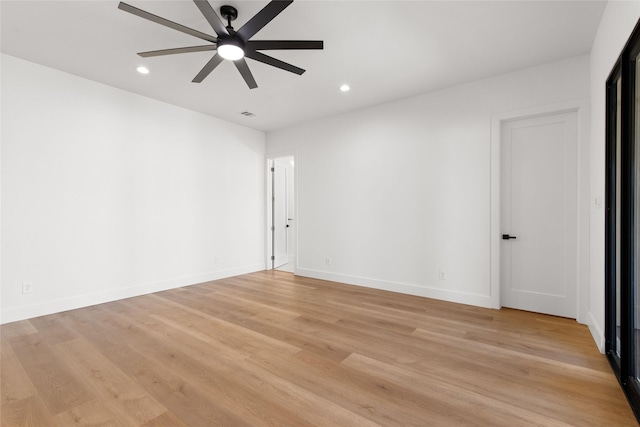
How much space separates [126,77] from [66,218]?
1907mm

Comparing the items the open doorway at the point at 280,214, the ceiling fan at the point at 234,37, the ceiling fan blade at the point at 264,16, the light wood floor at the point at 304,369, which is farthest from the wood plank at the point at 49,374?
the open doorway at the point at 280,214

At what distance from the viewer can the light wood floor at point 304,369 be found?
1727mm

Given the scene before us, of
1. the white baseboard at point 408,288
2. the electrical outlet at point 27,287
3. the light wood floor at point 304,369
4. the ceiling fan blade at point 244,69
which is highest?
the ceiling fan blade at point 244,69

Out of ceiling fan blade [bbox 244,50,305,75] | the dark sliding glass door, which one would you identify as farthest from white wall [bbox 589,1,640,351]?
ceiling fan blade [bbox 244,50,305,75]

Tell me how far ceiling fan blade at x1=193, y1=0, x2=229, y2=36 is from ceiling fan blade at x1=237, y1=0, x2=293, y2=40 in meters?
0.14

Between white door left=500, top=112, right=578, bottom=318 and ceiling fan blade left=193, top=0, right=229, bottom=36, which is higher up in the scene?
ceiling fan blade left=193, top=0, right=229, bottom=36

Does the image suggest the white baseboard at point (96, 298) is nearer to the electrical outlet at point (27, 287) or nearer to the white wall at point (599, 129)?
the electrical outlet at point (27, 287)

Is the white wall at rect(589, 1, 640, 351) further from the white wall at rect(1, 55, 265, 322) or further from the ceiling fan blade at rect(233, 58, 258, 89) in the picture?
the white wall at rect(1, 55, 265, 322)

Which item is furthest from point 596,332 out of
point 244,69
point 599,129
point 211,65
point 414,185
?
point 211,65

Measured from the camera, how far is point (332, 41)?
2871 millimetres

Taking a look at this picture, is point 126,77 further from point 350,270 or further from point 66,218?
point 350,270

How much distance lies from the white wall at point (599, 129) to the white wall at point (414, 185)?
294 mm

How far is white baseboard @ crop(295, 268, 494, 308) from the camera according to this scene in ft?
12.2

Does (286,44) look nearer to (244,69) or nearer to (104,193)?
(244,69)
